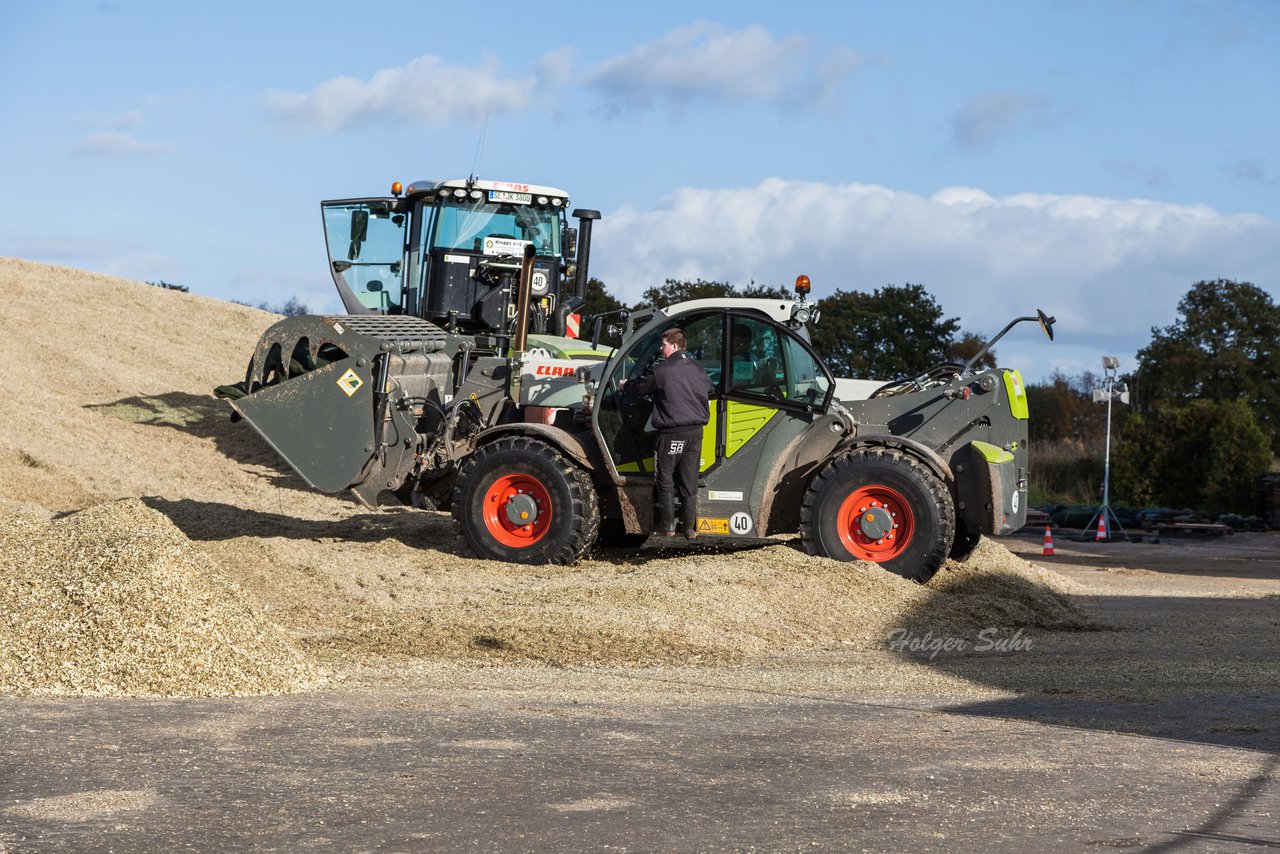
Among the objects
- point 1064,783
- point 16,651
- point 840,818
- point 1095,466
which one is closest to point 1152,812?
point 1064,783

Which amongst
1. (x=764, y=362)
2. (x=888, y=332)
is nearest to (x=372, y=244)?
(x=764, y=362)

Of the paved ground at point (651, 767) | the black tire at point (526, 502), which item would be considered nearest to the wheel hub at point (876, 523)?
the black tire at point (526, 502)

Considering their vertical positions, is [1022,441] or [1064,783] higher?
[1022,441]

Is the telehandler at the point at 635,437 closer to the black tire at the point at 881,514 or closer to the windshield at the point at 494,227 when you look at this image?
the black tire at the point at 881,514

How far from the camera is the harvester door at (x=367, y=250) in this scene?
1800 cm

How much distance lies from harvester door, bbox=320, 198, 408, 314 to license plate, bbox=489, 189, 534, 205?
1.09 metres

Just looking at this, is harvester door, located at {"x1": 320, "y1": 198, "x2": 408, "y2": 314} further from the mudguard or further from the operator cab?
the mudguard

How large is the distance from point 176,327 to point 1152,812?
23.2m

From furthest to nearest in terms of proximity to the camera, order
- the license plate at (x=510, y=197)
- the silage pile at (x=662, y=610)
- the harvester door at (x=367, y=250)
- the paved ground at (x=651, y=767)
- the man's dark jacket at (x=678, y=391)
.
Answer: the harvester door at (x=367, y=250)
the license plate at (x=510, y=197)
the man's dark jacket at (x=678, y=391)
the silage pile at (x=662, y=610)
the paved ground at (x=651, y=767)

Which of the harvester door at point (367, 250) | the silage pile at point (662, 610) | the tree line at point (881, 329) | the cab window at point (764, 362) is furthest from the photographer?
the tree line at point (881, 329)

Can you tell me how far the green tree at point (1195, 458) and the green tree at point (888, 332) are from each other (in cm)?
974

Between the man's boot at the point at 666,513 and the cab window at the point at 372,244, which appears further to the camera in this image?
the cab window at the point at 372,244

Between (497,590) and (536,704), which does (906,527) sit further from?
(536,704)

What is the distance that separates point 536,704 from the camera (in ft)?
26.4
